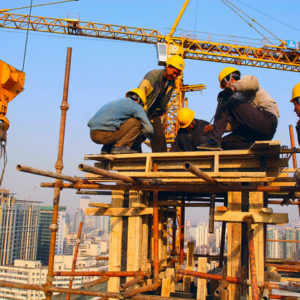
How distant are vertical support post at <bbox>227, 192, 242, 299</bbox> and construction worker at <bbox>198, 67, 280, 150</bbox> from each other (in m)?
1.04

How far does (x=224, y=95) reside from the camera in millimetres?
7055

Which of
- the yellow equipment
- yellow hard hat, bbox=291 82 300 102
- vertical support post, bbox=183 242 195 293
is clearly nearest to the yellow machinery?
the yellow equipment

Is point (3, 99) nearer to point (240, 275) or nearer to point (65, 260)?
point (240, 275)

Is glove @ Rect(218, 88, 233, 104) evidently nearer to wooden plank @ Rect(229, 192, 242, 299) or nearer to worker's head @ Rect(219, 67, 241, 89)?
worker's head @ Rect(219, 67, 241, 89)

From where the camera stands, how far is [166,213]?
10.6m

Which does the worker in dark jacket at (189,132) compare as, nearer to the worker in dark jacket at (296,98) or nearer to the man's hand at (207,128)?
the man's hand at (207,128)

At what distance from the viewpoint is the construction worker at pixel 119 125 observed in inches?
302

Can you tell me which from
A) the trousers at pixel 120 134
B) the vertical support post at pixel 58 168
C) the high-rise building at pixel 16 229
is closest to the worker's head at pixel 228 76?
the trousers at pixel 120 134

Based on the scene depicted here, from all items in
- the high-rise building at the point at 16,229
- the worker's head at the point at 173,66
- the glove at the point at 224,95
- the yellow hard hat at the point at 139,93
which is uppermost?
the worker's head at the point at 173,66

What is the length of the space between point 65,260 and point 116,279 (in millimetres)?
104943

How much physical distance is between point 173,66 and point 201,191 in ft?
9.66

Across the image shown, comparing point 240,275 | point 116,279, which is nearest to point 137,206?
point 116,279

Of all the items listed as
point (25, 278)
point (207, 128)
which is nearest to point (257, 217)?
point (207, 128)

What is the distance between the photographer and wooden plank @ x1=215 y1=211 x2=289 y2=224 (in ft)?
21.1
